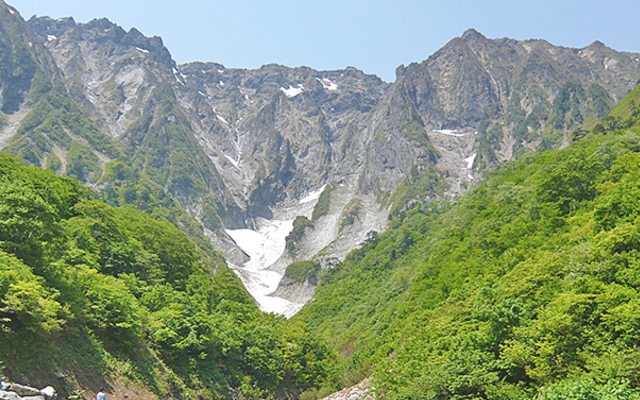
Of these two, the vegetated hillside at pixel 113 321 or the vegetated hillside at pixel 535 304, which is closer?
the vegetated hillside at pixel 535 304

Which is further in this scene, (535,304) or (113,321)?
(113,321)

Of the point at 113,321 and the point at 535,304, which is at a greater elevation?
the point at 535,304

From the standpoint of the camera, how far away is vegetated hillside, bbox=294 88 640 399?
17.4 m

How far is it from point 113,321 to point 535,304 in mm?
25730

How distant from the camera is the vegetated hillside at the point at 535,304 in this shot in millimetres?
17422

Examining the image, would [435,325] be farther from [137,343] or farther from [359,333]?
[359,333]

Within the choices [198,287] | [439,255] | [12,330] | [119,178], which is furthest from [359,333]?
[119,178]

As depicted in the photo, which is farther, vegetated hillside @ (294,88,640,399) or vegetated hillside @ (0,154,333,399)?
vegetated hillside @ (0,154,333,399)

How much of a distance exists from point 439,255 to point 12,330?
4638 cm

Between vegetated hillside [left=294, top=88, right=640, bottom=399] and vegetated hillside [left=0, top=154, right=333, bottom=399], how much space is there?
9546mm

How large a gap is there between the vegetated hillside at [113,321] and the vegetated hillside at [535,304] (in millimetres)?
9546

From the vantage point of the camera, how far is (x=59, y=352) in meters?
22.2

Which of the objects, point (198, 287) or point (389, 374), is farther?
point (198, 287)

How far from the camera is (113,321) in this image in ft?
89.9
